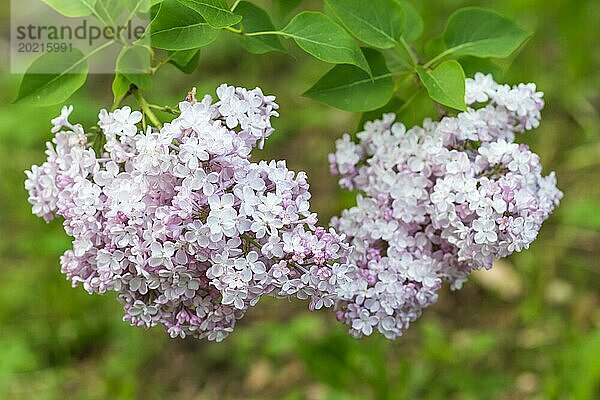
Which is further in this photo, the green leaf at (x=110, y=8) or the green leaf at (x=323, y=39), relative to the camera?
the green leaf at (x=110, y=8)

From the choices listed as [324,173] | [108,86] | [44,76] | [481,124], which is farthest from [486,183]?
[108,86]

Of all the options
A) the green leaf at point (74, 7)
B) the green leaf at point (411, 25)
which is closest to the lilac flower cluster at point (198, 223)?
the green leaf at point (74, 7)

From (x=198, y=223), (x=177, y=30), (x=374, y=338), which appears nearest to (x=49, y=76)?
(x=177, y=30)

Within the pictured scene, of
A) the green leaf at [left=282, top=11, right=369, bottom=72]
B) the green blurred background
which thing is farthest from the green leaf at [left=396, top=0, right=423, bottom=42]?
the green blurred background

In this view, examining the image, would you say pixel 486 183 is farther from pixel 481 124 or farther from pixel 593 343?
pixel 593 343

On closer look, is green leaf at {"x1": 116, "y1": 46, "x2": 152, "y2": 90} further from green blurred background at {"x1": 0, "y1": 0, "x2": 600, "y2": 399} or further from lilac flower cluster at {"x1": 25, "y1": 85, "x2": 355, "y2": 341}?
green blurred background at {"x1": 0, "y1": 0, "x2": 600, "y2": 399}

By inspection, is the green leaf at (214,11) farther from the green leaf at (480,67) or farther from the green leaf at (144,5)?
the green leaf at (480,67)
